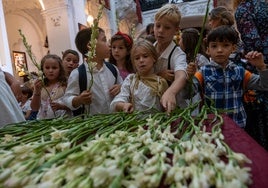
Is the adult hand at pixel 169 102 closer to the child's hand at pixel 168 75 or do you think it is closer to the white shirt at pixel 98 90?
the child's hand at pixel 168 75

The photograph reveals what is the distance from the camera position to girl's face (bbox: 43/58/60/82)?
244 cm

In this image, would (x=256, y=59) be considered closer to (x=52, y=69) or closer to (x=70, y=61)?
(x=52, y=69)

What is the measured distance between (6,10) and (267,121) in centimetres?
1041

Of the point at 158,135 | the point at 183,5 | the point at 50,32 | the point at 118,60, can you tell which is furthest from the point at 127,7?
the point at 158,135

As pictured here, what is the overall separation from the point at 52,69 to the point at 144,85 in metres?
1.07

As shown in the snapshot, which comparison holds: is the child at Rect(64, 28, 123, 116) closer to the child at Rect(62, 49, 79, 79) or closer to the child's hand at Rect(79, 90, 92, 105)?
the child's hand at Rect(79, 90, 92, 105)

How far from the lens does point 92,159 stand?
1.68 ft

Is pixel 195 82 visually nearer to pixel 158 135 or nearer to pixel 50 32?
pixel 158 135

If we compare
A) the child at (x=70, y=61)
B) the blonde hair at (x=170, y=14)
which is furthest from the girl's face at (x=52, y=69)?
the blonde hair at (x=170, y=14)

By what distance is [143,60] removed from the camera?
167 centimetres

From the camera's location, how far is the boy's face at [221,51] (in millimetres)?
1819

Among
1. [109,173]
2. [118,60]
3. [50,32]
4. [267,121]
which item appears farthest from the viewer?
[50,32]

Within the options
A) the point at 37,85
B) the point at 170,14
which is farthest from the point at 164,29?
the point at 37,85

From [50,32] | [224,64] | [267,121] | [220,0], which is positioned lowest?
[267,121]
